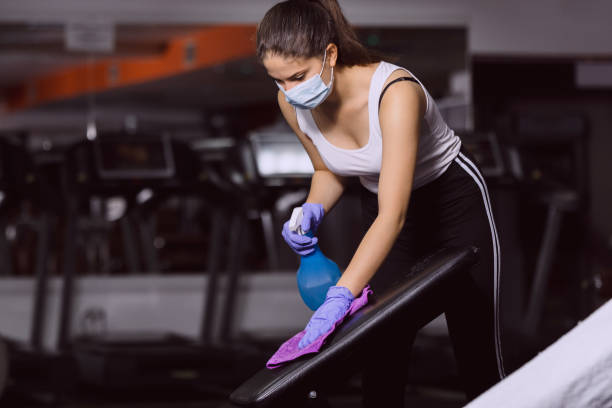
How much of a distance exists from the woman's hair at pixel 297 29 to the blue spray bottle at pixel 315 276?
1.05 ft

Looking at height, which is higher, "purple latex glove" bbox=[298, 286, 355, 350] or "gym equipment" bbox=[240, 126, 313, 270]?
"purple latex glove" bbox=[298, 286, 355, 350]

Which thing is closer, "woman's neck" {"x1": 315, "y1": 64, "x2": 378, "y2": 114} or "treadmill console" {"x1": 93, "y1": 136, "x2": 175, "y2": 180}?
"woman's neck" {"x1": 315, "y1": 64, "x2": 378, "y2": 114}

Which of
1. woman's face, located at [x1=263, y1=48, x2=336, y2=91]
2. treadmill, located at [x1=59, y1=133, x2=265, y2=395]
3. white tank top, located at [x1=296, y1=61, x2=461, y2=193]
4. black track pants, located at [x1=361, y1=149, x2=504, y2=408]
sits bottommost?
treadmill, located at [x1=59, y1=133, x2=265, y2=395]

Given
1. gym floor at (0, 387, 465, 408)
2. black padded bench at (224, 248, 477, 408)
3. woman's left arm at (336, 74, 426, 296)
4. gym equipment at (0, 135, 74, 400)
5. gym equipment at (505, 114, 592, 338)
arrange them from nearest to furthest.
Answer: black padded bench at (224, 248, 477, 408) < woman's left arm at (336, 74, 426, 296) < gym floor at (0, 387, 465, 408) < gym equipment at (0, 135, 74, 400) < gym equipment at (505, 114, 592, 338)

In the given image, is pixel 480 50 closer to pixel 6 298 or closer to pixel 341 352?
pixel 6 298

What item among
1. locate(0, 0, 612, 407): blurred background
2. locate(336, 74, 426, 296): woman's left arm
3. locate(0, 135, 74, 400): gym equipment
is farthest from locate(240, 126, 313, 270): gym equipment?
locate(336, 74, 426, 296): woman's left arm

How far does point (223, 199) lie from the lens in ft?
15.2

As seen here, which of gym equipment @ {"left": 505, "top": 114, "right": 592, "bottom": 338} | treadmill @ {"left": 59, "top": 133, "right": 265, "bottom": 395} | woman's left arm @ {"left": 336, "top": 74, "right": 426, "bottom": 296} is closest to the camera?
woman's left arm @ {"left": 336, "top": 74, "right": 426, "bottom": 296}

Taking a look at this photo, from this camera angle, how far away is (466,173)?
1.72 m

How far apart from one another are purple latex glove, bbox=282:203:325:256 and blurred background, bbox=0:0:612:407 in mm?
1997

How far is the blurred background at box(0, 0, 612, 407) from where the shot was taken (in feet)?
13.6

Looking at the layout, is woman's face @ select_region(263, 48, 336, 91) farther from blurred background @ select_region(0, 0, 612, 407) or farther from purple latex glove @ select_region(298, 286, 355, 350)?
blurred background @ select_region(0, 0, 612, 407)

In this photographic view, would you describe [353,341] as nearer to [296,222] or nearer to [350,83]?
[296,222]

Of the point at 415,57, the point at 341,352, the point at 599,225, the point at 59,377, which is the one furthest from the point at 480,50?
the point at 341,352
